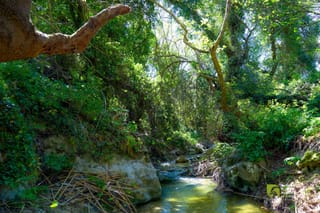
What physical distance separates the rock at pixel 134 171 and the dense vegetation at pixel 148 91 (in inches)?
8.6

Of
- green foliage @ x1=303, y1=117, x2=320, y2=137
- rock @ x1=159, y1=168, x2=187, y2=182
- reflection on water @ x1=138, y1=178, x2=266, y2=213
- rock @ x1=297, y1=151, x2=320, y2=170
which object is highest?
green foliage @ x1=303, y1=117, x2=320, y2=137

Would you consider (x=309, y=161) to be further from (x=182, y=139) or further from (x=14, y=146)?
(x=182, y=139)

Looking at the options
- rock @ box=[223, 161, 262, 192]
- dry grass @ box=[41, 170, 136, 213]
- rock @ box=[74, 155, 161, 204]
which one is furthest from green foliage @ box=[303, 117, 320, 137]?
dry grass @ box=[41, 170, 136, 213]

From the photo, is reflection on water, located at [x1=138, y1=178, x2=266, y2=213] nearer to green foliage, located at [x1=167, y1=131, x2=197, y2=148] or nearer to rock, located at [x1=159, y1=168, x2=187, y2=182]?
rock, located at [x1=159, y1=168, x2=187, y2=182]

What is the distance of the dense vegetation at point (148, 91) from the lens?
521 centimetres

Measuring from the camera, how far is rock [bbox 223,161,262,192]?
21.6 ft

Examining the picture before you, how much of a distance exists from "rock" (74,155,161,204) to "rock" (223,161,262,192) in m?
1.86

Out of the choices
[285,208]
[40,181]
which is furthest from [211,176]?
[40,181]

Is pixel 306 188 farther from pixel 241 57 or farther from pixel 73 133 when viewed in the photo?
pixel 241 57

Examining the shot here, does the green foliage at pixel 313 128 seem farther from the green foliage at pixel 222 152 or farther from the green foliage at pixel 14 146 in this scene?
the green foliage at pixel 14 146

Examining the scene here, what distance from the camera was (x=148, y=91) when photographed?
29.6ft

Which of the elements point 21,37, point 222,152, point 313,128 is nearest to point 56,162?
point 21,37

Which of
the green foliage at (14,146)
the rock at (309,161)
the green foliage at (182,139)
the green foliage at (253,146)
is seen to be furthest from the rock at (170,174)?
the green foliage at (14,146)

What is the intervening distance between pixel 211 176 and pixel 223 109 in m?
2.23
